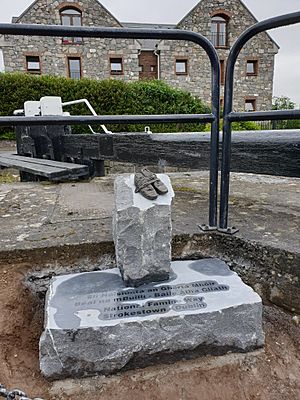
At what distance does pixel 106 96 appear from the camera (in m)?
10.8

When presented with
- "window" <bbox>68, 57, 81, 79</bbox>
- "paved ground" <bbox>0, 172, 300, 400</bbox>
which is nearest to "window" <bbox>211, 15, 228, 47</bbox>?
"window" <bbox>68, 57, 81, 79</bbox>

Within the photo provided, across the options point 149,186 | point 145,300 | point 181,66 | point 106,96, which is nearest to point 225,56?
point 181,66

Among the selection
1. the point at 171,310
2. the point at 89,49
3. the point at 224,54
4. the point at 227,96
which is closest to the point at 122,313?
the point at 171,310

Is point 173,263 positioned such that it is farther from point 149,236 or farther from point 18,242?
point 18,242

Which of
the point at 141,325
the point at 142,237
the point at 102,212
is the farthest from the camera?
the point at 102,212

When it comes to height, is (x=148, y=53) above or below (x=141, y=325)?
above

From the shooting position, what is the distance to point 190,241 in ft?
5.06

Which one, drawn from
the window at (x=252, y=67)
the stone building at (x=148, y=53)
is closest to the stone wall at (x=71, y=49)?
the stone building at (x=148, y=53)

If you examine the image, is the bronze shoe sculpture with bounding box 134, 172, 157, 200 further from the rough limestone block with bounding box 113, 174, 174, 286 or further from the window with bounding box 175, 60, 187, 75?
the window with bounding box 175, 60, 187, 75

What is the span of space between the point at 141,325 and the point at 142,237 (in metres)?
0.30

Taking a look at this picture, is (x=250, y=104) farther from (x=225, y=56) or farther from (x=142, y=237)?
(x=142, y=237)

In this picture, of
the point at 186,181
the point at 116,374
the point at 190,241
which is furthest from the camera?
the point at 186,181

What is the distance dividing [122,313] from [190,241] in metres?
0.55

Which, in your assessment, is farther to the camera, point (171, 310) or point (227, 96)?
point (227, 96)
